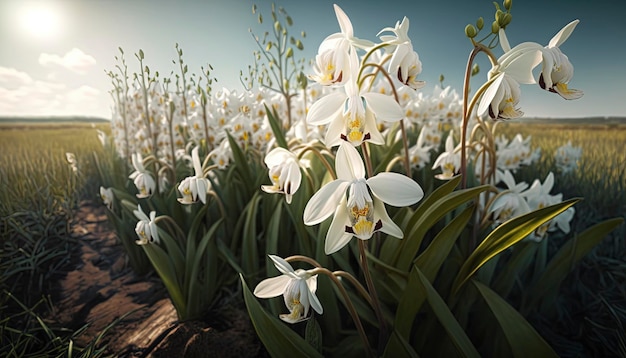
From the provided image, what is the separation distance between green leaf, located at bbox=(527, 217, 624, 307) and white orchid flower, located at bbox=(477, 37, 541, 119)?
528mm

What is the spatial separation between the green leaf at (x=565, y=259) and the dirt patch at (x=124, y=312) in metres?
0.89

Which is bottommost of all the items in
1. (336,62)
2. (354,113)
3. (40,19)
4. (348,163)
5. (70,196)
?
(70,196)

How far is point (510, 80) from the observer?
817 mm

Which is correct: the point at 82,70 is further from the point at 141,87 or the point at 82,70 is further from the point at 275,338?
the point at 275,338

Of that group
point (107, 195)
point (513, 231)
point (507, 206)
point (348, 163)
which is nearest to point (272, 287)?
point (348, 163)

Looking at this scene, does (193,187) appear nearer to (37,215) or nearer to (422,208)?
(422,208)

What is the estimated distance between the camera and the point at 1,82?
191cm

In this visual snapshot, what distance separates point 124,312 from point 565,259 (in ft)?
5.34

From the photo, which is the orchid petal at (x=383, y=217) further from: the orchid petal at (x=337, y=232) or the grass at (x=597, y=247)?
the grass at (x=597, y=247)

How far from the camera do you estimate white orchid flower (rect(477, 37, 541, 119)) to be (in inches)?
31.7

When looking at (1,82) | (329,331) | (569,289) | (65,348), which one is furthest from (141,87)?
(569,289)

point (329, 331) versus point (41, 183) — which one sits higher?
point (41, 183)

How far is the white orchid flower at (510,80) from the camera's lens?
81 centimetres

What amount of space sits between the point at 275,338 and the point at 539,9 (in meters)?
1.57
